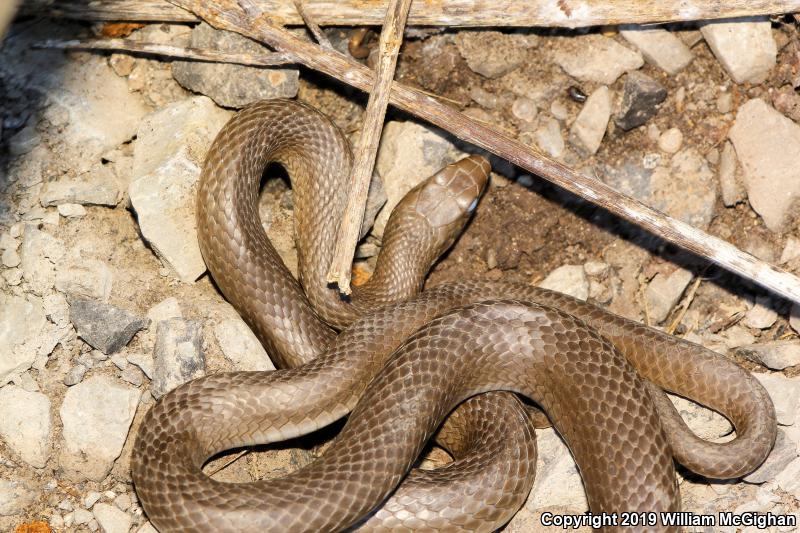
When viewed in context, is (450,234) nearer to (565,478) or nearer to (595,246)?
(595,246)

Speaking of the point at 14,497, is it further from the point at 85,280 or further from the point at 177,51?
the point at 177,51

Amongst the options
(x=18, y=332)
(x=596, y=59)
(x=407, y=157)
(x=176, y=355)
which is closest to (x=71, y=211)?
(x=18, y=332)

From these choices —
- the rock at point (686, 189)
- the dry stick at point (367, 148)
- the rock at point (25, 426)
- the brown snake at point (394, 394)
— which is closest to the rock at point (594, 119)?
the rock at point (686, 189)

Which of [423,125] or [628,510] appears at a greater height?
[423,125]

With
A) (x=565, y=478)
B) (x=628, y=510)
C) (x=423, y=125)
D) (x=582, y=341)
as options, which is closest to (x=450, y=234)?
(x=423, y=125)

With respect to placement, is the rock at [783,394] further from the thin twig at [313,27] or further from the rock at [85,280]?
the rock at [85,280]
